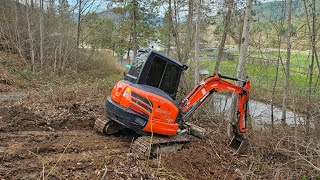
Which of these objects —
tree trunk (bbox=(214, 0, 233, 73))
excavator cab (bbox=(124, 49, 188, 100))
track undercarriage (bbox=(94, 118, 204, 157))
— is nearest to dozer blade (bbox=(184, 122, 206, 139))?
track undercarriage (bbox=(94, 118, 204, 157))

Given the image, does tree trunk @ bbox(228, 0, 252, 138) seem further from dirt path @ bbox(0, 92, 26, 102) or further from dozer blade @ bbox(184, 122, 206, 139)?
dirt path @ bbox(0, 92, 26, 102)

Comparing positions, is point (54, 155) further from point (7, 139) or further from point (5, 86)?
point (5, 86)

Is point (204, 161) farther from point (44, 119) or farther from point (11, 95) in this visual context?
point (11, 95)

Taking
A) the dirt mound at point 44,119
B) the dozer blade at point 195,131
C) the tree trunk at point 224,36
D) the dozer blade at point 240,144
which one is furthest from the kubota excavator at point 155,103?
the tree trunk at point 224,36

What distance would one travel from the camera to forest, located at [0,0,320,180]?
579 cm

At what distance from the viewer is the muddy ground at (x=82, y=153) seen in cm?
501

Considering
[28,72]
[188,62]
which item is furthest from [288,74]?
[28,72]

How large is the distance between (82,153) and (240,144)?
3.73 metres

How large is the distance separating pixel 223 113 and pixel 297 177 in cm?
397

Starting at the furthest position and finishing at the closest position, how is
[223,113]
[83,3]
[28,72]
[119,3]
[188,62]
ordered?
1. [119,3]
2. [83,3]
3. [28,72]
4. [188,62]
5. [223,113]

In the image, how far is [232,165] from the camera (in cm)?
687

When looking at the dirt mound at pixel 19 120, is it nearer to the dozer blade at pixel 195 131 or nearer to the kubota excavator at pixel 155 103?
the kubota excavator at pixel 155 103

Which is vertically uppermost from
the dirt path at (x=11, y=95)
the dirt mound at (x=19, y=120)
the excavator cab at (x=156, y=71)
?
the excavator cab at (x=156, y=71)

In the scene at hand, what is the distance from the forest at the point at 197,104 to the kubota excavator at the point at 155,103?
0.04 metres
